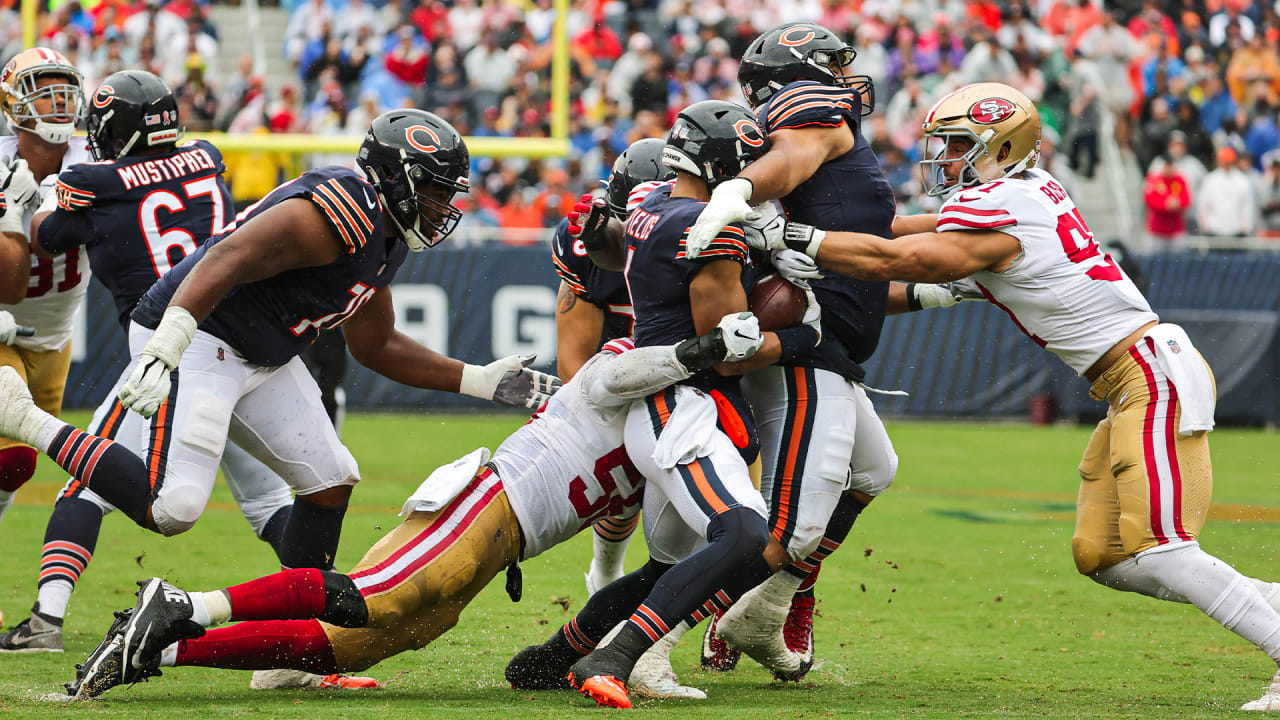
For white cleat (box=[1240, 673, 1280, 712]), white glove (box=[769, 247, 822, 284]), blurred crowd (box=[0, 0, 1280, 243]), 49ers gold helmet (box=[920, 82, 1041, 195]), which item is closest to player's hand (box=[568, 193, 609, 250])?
white glove (box=[769, 247, 822, 284])

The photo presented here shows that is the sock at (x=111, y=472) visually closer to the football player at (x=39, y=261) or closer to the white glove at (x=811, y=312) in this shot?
the football player at (x=39, y=261)

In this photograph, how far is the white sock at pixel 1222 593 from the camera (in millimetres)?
4207

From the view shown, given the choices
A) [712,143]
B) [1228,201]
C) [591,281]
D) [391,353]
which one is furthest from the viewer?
[1228,201]

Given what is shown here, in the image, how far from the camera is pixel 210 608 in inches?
154

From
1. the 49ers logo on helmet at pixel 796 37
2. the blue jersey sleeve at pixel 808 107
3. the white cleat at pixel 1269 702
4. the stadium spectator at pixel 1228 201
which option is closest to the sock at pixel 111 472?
the blue jersey sleeve at pixel 808 107

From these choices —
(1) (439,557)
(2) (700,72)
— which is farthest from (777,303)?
(2) (700,72)

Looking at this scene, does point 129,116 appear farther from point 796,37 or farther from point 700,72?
point 700,72

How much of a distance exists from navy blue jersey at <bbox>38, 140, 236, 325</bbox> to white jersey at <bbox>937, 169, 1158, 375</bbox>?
8.77 feet

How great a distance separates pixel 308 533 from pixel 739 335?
1.63 meters

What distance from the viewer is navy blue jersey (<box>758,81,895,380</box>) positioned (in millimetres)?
4613

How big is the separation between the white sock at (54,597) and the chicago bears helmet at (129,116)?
153 centimetres

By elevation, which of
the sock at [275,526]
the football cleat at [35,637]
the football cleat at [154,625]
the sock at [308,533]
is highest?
the football cleat at [154,625]

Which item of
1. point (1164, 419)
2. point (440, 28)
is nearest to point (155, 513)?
point (1164, 419)

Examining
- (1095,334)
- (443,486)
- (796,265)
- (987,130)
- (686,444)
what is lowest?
(443,486)
